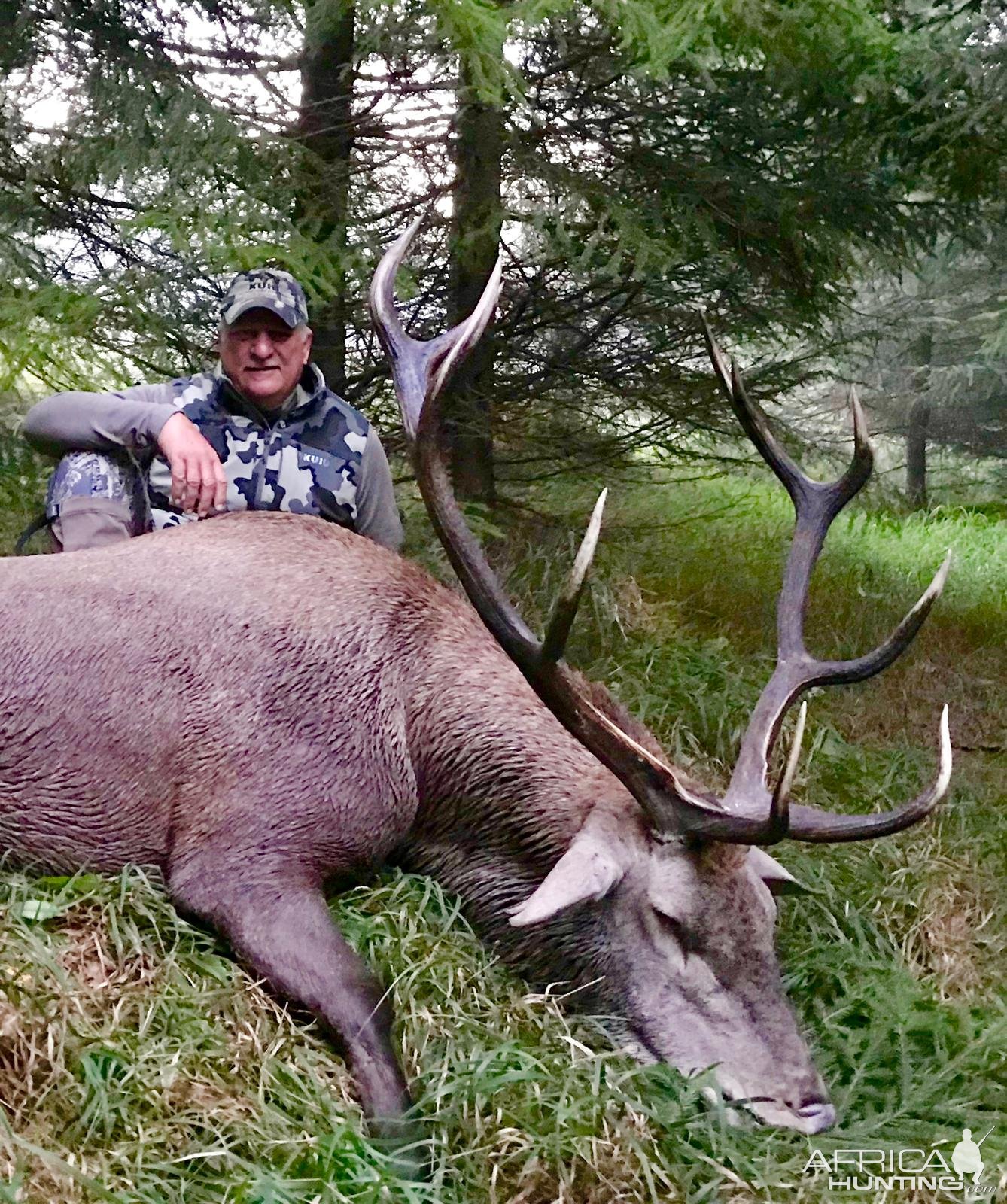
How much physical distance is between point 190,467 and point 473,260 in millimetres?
2266

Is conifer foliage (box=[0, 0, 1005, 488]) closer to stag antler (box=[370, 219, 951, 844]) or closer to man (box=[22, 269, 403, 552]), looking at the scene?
man (box=[22, 269, 403, 552])

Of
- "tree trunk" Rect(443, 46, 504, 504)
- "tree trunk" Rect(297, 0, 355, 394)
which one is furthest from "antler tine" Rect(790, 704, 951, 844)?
"tree trunk" Rect(297, 0, 355, 394)

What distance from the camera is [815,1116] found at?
2.73 m

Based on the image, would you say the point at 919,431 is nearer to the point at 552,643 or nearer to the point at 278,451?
the point at 278,451

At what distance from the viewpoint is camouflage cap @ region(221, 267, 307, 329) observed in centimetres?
400

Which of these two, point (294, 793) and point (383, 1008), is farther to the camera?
point (294, 793)

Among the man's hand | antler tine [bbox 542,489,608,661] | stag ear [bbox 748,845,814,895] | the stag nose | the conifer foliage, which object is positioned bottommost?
the stag nose

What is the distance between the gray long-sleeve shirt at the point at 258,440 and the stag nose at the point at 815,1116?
2.44 m

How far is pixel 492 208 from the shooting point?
5012 mm

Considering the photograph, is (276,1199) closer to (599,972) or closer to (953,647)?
(599,972)

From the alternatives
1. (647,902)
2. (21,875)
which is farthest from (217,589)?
(647,902)

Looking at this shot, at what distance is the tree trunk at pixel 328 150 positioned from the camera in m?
4.89

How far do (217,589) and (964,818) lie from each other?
287 cm

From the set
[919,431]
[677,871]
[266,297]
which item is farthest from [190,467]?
[919,431]
